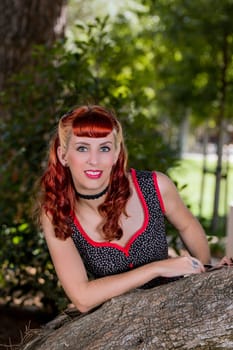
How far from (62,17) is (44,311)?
8.47ft

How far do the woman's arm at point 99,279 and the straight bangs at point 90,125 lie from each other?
1.38ft

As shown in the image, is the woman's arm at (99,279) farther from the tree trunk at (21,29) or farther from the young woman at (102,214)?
the tree trunk at (21,29)

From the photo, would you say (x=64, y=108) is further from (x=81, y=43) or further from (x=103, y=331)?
(x=103, y=331)

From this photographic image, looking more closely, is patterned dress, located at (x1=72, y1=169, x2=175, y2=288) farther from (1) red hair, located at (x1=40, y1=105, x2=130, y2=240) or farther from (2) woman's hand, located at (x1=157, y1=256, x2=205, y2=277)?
(2) woman's hand, located at (x1=157, y1=256, x2=205, y2=277)

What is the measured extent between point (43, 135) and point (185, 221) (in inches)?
74.8

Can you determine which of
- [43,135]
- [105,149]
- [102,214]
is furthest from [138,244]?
[43,135]

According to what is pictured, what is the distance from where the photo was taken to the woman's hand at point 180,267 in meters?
2.70

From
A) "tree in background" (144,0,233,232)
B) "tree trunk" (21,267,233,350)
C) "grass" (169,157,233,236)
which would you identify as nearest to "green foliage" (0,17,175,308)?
"tree trunk" (21,267,233,350)

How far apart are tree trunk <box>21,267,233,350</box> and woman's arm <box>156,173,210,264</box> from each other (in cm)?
55

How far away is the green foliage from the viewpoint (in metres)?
4.76

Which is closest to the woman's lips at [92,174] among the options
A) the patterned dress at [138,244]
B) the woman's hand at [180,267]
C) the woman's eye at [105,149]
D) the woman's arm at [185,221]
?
→ the woman's eye at [105,149]

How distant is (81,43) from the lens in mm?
4812

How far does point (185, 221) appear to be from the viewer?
10.3 ft

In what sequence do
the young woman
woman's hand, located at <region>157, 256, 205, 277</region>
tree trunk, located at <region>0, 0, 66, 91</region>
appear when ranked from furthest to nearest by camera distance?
1. tree trunk, located at <region>0, 0, 66, 91</region>
2. the young woman
3. woman's hand, located at <region>157, 256, 205, 277</region>
